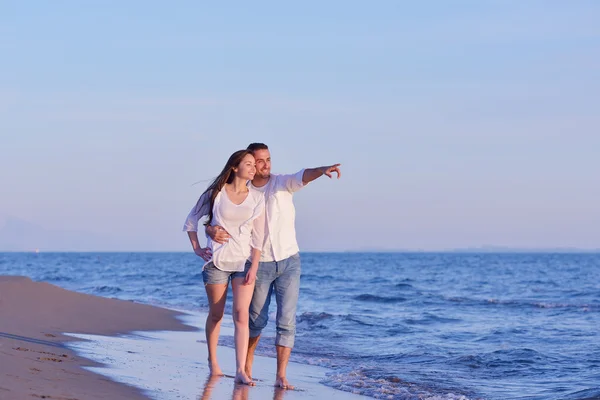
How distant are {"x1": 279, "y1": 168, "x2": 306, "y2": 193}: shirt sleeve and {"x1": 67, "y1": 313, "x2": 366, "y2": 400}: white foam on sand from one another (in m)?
1.61

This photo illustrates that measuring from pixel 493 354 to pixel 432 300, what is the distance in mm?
12675

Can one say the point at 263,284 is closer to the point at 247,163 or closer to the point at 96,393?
the point at 247,163

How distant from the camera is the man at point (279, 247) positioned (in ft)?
19.7

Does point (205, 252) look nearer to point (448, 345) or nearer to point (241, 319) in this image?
point (241, 319)

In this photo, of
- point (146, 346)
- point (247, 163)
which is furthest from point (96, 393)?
A: point (146, 346)

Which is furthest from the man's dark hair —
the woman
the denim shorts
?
the denim shorts

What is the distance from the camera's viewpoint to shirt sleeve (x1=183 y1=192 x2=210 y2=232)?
20.0 feet

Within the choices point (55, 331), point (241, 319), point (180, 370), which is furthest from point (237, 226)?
point (55, 331)

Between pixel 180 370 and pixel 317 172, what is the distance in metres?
2.40

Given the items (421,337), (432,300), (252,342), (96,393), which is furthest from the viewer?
(432,300)

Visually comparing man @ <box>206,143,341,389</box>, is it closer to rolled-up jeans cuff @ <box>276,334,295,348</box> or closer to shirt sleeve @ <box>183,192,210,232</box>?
rolled-up jeans cuff @ <box>276,334,295,348</box>

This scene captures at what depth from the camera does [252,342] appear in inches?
251

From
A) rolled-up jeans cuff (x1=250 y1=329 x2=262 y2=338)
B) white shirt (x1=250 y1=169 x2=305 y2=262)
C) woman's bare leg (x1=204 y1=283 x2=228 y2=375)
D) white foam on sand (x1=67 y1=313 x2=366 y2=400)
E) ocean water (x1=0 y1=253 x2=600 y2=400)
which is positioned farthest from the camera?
ocean water (x1=0 y1=253 x2=600 y2=400)

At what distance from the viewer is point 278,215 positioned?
6.03m
